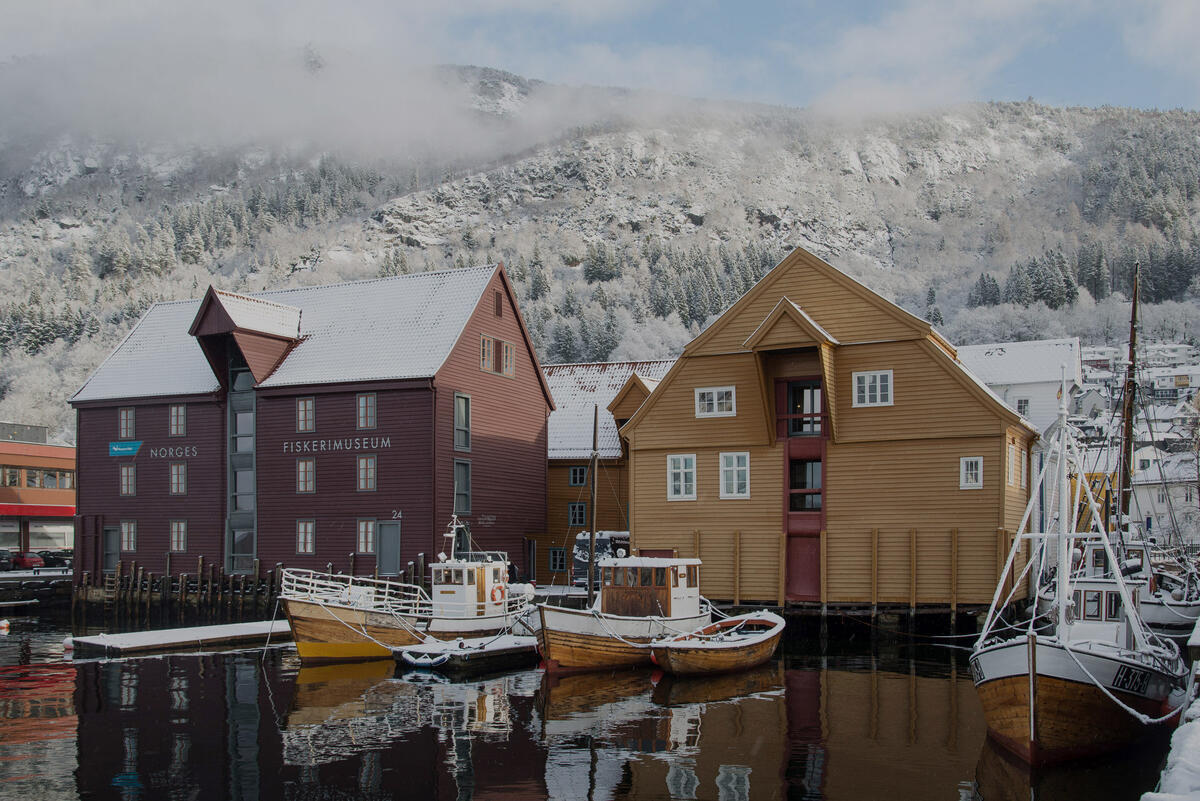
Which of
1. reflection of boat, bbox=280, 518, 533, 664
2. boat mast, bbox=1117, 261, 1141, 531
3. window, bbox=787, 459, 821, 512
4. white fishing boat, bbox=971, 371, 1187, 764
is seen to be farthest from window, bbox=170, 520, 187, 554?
boat mast, bbox=1117, 261, 1141, 531

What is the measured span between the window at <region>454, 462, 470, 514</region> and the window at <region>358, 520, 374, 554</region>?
3.49m

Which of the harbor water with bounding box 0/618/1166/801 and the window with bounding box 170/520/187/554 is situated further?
the window with bounding box 170/520/187/554

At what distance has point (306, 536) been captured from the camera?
151 feet

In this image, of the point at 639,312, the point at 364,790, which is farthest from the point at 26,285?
the point at 364,790

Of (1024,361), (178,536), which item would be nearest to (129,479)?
(178,536)

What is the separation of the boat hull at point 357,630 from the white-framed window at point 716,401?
34.4ft

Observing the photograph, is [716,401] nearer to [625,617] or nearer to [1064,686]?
[625,617]

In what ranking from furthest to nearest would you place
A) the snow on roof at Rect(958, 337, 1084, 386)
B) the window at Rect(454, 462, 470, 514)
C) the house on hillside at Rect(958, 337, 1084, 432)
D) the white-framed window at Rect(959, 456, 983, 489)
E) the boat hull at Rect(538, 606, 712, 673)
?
the snow on roof at Rect(958, 337, 1084, 386) → the house on hillside at Rect(958, 337, 1084, 432) → the window at Rect(454, 462, 470, 514) → the white-framed window at Rect(959, 456, 983, 489) → the boat hull at Rect(538, 606, 712, 673)

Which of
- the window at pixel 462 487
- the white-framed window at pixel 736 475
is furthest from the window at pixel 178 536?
the white-framed window at pixel 736 475

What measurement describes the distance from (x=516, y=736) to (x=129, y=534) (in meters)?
34.1

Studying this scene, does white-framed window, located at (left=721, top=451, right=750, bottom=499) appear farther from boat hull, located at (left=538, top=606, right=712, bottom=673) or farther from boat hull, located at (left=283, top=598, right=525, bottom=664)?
boat hull, located at (left=283, top=598, right=525, bottom=664)

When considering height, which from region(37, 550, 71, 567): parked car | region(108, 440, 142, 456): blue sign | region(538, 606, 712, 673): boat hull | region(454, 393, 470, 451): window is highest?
region(454, 393, 470, 451): window

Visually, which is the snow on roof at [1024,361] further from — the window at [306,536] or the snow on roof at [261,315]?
the window at [306,536]

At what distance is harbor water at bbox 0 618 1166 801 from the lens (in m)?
18.3
